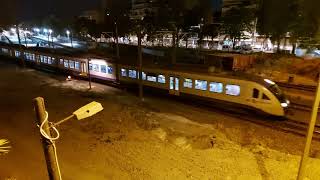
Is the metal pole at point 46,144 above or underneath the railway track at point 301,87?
above

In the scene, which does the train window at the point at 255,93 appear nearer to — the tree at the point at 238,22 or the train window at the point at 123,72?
the train window at the point at 123,72

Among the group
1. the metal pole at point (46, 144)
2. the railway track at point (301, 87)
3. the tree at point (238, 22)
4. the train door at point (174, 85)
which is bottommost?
the railway track at point (301, 87)

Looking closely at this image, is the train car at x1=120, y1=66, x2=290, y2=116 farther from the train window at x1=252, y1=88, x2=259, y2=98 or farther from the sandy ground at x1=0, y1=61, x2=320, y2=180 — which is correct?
the sandy ground at x1=0, y1=61, x2=320, y2=180

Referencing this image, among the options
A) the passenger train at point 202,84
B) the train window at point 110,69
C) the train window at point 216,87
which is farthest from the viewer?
the train window at point 110,69

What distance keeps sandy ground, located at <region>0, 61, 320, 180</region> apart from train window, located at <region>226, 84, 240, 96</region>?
158 centimetres

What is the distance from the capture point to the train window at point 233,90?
693 inches

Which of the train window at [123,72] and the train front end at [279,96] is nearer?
the train front end at [279,96]

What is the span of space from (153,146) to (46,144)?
9.23 m

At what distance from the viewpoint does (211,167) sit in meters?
11.2

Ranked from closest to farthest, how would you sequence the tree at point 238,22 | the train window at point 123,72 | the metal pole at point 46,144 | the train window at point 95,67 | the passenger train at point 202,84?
the metal pole at point 46,144 < the passenger train at point 202,84 < the train window at point 123,72 < the train window at point 95,67 < the tree at point 238,22

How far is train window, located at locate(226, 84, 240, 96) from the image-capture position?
57.7 ft

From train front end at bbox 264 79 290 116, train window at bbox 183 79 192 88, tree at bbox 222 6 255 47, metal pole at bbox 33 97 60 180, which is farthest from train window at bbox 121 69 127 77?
tree at bbox 222 6 255 47

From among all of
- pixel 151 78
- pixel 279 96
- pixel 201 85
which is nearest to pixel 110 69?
pixel 151 78

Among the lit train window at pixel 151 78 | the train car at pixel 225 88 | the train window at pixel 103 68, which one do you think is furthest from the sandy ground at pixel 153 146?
the train window at pixel 103 68
